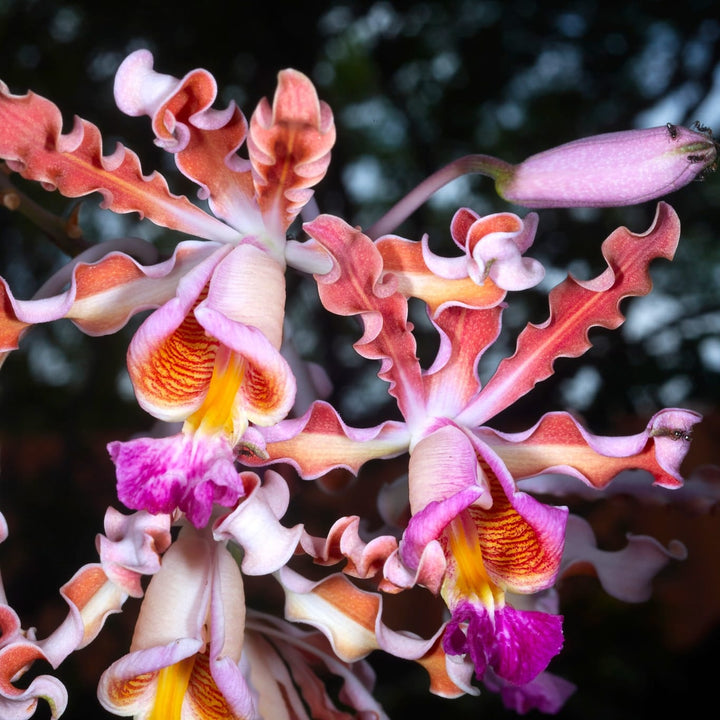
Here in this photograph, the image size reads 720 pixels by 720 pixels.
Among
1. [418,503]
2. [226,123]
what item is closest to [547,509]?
[418,503]

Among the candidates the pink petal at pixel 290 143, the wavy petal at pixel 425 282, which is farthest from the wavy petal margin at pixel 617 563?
the pink petal at pixel 290 143

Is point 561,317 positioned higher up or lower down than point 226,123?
lower down

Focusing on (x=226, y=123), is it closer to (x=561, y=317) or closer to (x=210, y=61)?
(x=561, y=317)

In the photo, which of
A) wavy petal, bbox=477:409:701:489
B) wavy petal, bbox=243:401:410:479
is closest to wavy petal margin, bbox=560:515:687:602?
wavy petal, bbox=477:409:701:489

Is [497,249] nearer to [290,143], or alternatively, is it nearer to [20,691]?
[290,143]

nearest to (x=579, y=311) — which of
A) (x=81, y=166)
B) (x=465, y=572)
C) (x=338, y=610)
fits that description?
(x=465, y=572)

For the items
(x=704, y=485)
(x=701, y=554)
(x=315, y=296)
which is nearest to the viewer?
(x=704, y=485)

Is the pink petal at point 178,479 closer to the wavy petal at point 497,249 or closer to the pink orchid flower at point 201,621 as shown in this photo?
the pink orchid flower at point 201,621

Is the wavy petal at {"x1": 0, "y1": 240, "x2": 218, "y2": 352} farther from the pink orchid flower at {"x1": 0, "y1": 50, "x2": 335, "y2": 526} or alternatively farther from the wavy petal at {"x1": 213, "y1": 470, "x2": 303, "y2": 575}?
the wavy petal at {"x1": 213, "y1": 470, "x2": 303, "y2": 575}
